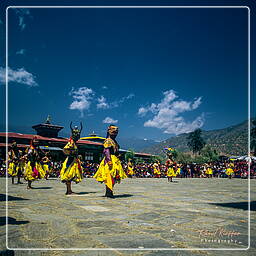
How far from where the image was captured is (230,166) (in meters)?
29.2

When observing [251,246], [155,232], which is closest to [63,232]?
[155,232]

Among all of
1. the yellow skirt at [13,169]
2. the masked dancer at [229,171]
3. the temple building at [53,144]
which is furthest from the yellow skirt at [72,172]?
the temple building at [53,144]

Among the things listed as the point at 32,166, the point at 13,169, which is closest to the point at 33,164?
the point at 32,166

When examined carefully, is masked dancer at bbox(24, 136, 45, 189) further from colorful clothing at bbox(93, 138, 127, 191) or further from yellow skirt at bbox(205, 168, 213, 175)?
yellow skirt at bbox(205, 168, 213, 175)

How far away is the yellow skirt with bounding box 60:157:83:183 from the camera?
305 inches

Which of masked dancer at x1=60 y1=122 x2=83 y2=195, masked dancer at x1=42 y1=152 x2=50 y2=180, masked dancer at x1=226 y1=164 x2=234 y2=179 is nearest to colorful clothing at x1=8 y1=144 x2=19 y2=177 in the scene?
masked dancer at x1=42 y1=152 x2=50 y2=180

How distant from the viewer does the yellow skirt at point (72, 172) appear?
7.75m

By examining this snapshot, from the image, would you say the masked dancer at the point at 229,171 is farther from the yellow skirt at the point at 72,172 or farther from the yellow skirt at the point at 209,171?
the yellow skirt at the point at 72,172

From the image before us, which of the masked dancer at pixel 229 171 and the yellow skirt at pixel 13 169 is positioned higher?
the yellow skirt at pixel 13 169

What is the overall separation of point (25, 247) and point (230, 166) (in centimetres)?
2954

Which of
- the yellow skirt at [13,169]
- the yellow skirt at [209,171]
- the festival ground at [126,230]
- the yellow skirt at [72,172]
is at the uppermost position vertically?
the yellow skirt at [72,172]

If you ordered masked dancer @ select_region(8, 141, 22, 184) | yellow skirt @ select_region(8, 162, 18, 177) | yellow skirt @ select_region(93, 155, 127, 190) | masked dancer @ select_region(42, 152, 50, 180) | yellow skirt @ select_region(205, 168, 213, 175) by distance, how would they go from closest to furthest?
1. yellow skirt @ select_region(93, 155, 127, 190)
2. masked dancer @ select_region(42, 152, 50, 180)
3. masked dancer @ select_region(8, 141, 22, 184)
4. yellow skirt @ select_region(8, 162, 18, 177)
5. yellow skirt @ select_region(205, 168, 213, 175)

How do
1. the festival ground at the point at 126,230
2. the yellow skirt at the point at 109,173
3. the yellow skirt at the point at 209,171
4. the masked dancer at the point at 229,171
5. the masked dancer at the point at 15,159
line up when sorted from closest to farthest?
the festival ground at the point at 126,230 → the yellow skirt at the point at 109,173 → the masked dancer at the point at 15,159 → the masked dancer at the point at 229,171 → the yellow skirt at the point at 209,171

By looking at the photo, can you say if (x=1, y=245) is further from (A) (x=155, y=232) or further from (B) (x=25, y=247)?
(A) (x=155, y=232)
